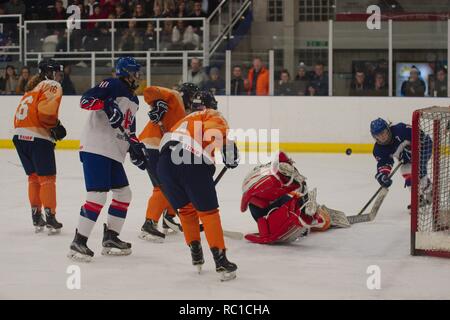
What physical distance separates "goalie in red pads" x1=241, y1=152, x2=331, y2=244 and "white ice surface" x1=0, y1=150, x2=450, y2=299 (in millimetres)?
96

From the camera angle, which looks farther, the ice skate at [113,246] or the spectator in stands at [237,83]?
the spectator in stands at [237,83]

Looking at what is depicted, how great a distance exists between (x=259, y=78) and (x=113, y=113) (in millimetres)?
6513

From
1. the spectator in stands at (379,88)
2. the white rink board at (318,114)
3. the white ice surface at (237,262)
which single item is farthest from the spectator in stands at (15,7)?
the white ice surface at (237,262)

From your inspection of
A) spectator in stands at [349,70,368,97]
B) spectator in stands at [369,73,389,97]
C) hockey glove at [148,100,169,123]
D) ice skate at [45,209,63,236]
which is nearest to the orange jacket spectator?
spectator in stands at [349,70,368,97]

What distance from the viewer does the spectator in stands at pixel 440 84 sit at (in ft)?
34.7

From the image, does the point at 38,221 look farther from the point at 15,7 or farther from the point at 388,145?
the point at 15,7

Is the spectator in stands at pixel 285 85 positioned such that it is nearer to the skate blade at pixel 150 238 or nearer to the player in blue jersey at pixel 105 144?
the skate blade at pixel 150 238

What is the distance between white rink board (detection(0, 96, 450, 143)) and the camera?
1073 cm

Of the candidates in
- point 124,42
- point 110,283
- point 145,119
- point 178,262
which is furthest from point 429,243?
point 124,42

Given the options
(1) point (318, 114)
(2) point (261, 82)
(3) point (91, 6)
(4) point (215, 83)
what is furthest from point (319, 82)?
(3) point (91, 6)

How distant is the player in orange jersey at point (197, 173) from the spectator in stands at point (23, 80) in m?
7.56

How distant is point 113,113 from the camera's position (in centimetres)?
464
